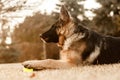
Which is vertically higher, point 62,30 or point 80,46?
point 62,30

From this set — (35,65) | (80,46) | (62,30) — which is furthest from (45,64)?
(62,30)

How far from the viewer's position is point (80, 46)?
789 cm

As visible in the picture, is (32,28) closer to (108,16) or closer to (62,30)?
(108,16)

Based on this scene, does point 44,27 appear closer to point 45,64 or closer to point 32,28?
point 32,28

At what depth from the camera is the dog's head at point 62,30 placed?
8266 millimetres

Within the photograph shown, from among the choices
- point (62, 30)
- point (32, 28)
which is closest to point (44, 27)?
point (32, 28)

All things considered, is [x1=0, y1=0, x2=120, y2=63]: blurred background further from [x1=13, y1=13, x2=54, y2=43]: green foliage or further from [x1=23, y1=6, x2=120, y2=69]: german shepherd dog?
[x1=23, y1=6, x2=120, y2=69]: german shepherd dog

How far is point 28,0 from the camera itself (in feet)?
43.0

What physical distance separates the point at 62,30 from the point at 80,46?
28.5 inches

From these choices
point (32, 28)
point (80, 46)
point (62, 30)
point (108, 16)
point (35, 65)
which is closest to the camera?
point (35, 65)

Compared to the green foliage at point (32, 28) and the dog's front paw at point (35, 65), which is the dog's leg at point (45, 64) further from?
the green foliage at point (32, 28)

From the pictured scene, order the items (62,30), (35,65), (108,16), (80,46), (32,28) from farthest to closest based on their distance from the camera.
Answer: (32,28), (108,16), (62,30), (80,46), (35,65)

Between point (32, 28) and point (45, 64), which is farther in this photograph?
point (32, 28)

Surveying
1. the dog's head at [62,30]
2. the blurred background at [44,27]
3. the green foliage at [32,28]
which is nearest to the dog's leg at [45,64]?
the dog's head at [62,30]
